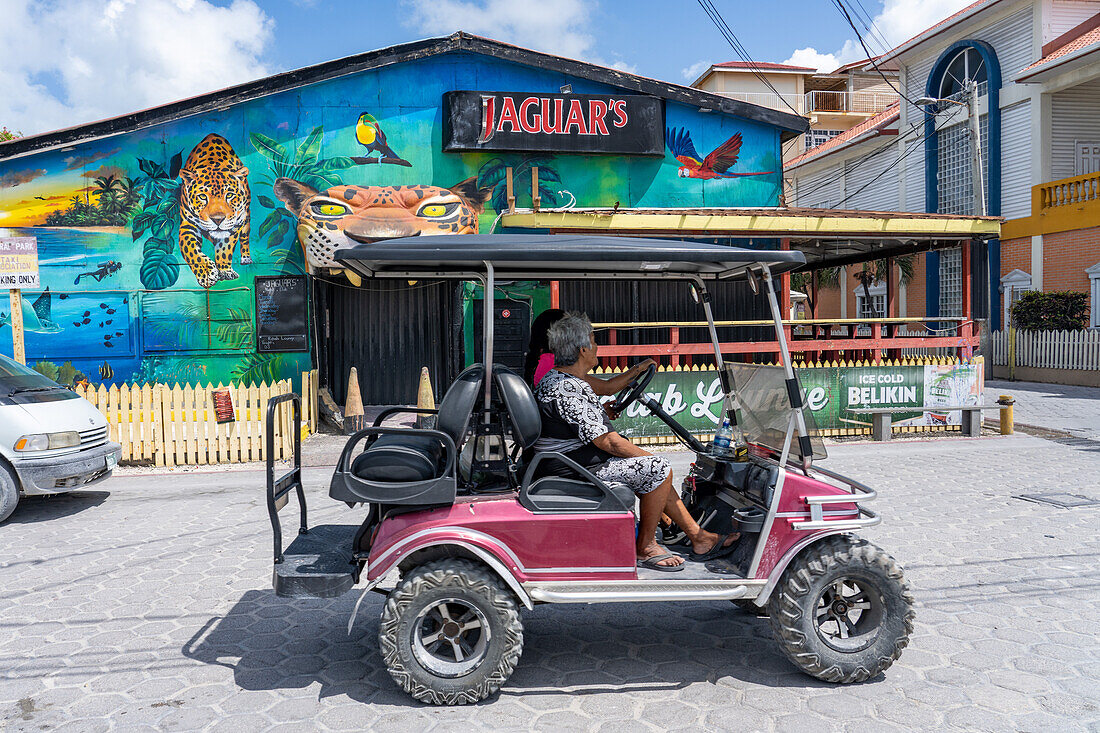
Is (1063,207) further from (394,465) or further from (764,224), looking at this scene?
(394,465)

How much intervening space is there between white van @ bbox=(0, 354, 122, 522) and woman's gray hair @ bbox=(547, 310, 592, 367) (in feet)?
19.4

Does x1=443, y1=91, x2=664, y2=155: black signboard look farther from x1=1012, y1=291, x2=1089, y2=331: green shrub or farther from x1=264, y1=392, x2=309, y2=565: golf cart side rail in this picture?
x1=1012, y1=291, x2=1089, y2=331: green shrub

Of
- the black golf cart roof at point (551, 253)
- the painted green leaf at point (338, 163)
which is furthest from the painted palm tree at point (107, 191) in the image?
the black golf cart roof at point (551, 253)

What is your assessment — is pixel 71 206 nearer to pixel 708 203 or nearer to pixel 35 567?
pixel 35 567

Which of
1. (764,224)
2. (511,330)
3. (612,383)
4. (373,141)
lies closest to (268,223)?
(373,141)

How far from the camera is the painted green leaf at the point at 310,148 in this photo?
14.2 meters

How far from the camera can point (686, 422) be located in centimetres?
1190

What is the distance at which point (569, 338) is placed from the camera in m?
4.49

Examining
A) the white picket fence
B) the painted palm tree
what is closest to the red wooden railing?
the painted palm tree

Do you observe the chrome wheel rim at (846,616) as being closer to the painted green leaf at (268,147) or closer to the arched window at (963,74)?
the painted green leaf at (268,147)

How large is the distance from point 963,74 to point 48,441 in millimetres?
29517

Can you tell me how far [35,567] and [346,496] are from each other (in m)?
3.73

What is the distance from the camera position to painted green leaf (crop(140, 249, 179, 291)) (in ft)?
45.4

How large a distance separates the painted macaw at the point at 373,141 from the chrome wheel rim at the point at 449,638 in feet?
38.4
